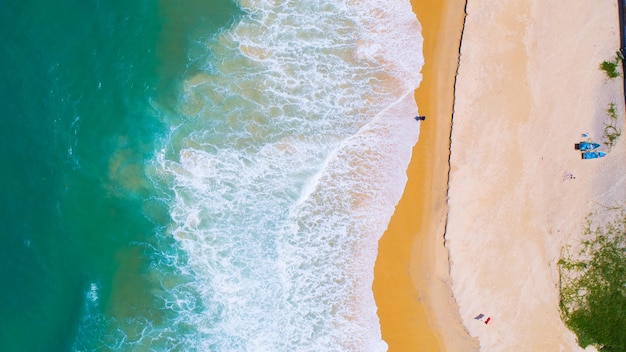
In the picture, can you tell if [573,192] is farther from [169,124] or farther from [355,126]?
[169,124]

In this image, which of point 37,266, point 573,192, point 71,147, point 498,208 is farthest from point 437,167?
point 37,266

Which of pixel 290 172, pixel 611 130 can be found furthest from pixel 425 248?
pixel 611 130

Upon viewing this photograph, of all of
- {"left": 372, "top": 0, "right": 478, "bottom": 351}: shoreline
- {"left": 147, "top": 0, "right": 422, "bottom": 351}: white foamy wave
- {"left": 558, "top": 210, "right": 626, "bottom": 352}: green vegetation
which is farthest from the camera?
{"left": 558, "top": 210, "right": 626, "bottom": 352}: green vegetation

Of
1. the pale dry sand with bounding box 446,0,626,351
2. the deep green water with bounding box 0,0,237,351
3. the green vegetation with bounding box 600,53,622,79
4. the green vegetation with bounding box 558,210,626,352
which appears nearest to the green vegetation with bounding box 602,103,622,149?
the pale dry sand with bounding box 446,0,626,351

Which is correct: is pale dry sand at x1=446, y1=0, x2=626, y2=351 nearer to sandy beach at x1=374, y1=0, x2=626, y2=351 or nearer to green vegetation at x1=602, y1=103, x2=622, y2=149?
sandy beach at x1=374, y1=0, x2=626, y2=351

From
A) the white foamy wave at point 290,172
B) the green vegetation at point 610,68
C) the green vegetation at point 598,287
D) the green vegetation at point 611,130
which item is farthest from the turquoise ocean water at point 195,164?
the green vegetation at point 611,130

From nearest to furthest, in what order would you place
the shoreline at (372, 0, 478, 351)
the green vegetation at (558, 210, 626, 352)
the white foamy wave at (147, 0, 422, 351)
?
the white foamy wave at (147, 0, 422, 351)
the shoreline at (372, 0, 478, 351)
the green vegetation at (558, 210, 626, 352)
